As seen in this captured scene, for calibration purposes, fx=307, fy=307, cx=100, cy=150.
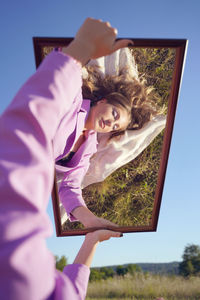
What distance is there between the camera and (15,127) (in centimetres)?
28

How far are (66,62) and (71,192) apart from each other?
77 cm

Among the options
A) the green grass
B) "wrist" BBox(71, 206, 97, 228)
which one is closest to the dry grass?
the green grass

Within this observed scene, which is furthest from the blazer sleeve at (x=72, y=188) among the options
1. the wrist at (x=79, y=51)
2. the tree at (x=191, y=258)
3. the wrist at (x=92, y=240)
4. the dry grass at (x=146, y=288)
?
the tree at (x=191, y=258)

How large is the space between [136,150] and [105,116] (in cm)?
21

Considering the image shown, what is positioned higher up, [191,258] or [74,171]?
[74,171]

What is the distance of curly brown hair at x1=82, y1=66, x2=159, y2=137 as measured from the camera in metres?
1.03

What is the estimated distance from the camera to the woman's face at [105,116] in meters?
1.02

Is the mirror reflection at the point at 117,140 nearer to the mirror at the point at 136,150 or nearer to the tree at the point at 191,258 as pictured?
the mirror at the point at 136,150

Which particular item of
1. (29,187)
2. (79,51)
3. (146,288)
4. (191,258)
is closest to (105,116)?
(79,51)

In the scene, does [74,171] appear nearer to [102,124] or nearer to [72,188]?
[72,188]

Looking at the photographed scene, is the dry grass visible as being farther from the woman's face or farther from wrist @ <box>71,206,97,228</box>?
the woman's face

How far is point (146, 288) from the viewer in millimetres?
1803

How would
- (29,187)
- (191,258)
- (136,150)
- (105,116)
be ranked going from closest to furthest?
1. (29,187)
2. (105,116)
3. (136,150)
4. (191,258)

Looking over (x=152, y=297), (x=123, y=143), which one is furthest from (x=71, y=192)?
(x=152, y=297)
